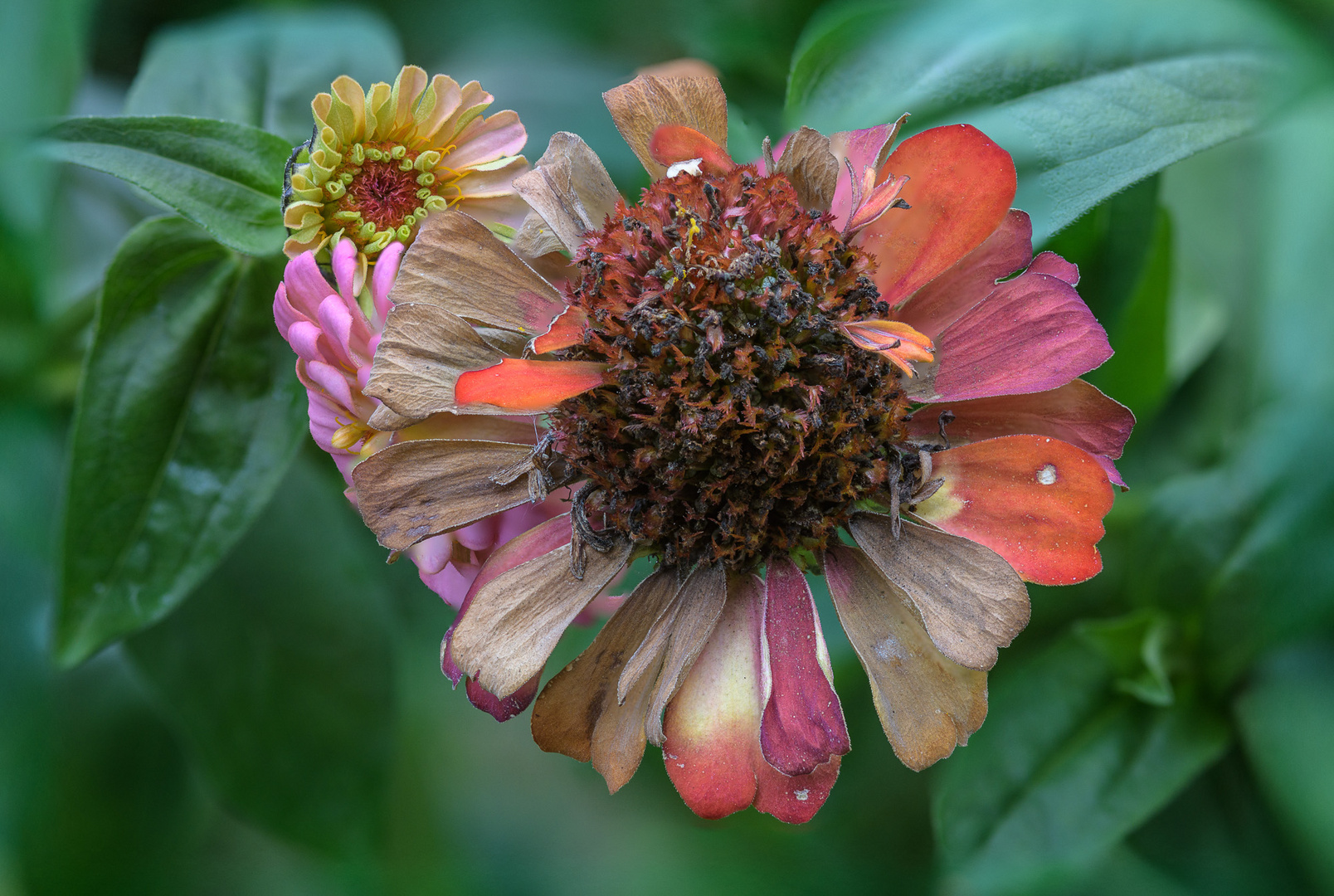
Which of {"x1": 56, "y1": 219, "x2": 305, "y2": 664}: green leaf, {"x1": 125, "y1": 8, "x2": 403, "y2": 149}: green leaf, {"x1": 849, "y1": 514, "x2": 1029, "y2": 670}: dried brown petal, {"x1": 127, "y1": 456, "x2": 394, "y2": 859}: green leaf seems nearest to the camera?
{"x1": 849, "y1": 514, "x2": 1029, "y2": 670}: dried brown petal

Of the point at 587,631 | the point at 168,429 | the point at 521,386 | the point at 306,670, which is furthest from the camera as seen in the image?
the point at 306,670

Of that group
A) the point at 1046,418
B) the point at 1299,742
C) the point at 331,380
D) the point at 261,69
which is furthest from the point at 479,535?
the point at 1299,742

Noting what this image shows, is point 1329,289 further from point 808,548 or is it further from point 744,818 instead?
point 744,818

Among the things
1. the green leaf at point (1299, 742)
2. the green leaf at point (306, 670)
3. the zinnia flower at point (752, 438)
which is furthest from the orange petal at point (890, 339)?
the green leaf at point (306, 670)

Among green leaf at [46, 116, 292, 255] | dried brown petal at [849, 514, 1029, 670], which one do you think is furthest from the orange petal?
green leaf at [46, 116, 292, 255]

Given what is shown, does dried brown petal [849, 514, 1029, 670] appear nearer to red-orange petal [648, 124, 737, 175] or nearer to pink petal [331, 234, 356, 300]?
red-orange petal [648, 124, 737, 175]

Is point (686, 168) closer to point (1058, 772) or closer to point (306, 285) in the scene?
point (306, 285)
